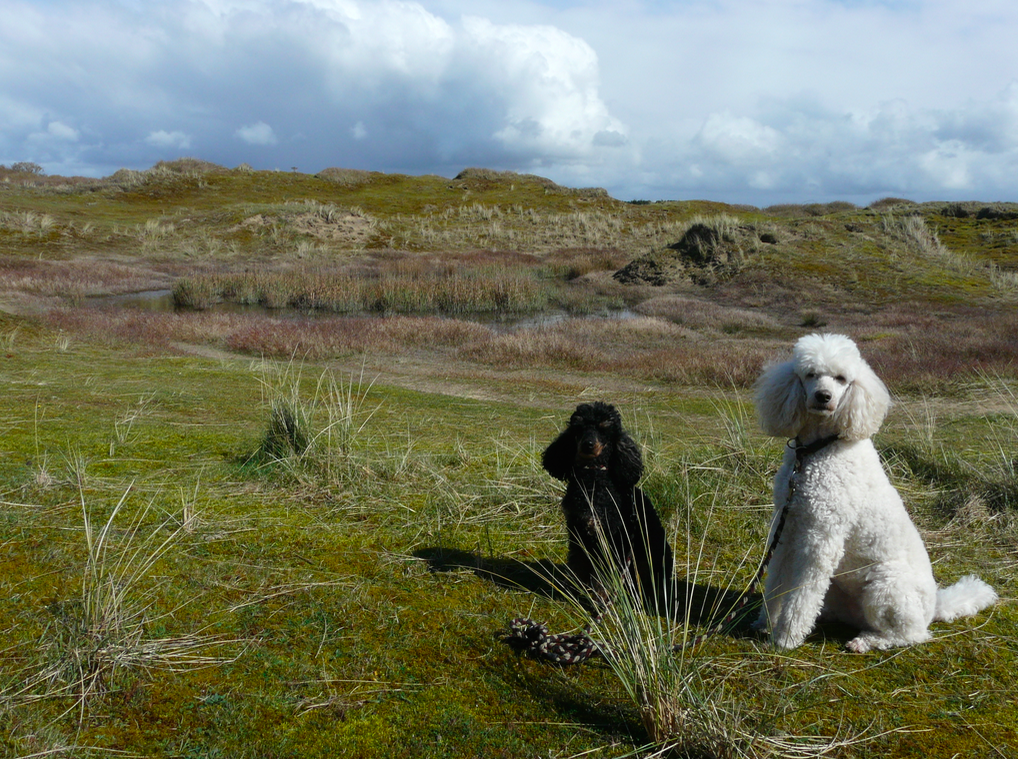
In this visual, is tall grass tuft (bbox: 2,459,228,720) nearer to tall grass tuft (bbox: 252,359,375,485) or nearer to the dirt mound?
tall grass tuft (bbox: 252,359,375,485)

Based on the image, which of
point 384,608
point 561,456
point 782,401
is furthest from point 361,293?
point 782,401

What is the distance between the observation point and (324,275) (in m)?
33.8

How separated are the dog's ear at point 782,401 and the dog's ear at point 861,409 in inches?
7.6

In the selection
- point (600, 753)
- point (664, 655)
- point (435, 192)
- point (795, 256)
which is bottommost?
point (600, 753)

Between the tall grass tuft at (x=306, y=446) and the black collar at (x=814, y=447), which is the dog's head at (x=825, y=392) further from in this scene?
the tall grass tuft at (x=306, y=446)

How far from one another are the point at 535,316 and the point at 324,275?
35.1 feet

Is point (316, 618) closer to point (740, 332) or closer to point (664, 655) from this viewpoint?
point (664, 655)

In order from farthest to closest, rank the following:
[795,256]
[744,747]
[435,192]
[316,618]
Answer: [435,192], [795,256], [316,618], [744,747]

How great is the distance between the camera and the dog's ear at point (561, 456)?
3885 mm

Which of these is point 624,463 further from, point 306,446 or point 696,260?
point 696,260

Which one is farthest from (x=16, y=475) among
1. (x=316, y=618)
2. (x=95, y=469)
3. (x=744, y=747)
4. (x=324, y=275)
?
(x=324, y=275)

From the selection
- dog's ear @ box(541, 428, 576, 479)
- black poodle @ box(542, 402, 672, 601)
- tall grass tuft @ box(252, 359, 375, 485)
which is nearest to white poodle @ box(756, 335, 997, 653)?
black poodle @ box(542, 402, 672, 601)

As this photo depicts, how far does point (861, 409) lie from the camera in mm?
3178

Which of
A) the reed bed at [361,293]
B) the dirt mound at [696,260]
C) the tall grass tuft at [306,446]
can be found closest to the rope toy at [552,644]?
the tall grass tuft at [306,446]
